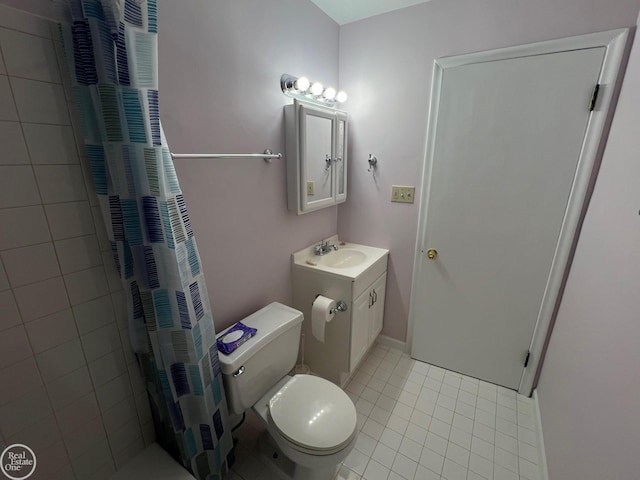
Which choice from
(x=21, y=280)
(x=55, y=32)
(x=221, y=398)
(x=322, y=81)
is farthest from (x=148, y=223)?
(x=322, y=81)

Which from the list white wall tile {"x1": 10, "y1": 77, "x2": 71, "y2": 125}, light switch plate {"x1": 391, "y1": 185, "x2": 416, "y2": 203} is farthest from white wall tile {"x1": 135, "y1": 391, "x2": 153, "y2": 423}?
light switch plate {"x1": 391, "y1": 185, "x2": 416, "y2": 203}

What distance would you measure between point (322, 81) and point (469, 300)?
1726mm

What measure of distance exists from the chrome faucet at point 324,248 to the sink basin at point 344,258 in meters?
0.03

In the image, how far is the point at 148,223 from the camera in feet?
2.94

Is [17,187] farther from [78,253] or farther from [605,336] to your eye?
[605,336]

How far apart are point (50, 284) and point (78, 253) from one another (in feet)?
0.38

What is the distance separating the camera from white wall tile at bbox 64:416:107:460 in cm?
98

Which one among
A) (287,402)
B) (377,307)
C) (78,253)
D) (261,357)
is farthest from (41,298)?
(377,307)

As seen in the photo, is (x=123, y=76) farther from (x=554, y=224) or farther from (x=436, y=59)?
(x=554, y=224)

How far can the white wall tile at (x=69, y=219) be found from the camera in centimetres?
86

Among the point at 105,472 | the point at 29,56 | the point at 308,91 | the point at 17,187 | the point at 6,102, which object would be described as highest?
the point at 308,91

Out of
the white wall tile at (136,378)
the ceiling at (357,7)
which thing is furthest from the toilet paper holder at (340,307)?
the ceiling at (357,7)

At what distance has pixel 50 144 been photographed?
0.83m

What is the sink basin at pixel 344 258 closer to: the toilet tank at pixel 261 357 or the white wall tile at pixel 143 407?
the toilet tank at pixel 261 357
